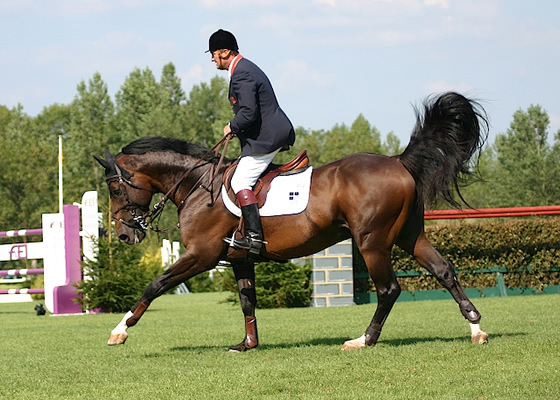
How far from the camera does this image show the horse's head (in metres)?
7.80

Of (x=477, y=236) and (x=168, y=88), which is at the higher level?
(x=168, y=88)

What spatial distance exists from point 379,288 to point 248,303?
1.27 metres

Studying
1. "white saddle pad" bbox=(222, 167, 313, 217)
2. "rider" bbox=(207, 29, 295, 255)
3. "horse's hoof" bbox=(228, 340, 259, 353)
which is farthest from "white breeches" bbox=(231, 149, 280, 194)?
"horse's hoof" bbox=(228, 340, 259, 353)

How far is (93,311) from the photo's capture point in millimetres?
14844

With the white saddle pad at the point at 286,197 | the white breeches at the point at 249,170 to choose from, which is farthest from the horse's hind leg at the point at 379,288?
the white breeches at the point at 249,170

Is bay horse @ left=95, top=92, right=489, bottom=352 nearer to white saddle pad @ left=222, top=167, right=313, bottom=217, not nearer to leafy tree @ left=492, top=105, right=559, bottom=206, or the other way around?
white saddle pad @ left=222, top=167, right=313, bottom=217

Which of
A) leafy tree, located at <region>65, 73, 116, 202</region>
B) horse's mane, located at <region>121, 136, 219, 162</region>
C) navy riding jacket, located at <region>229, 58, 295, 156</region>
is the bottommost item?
horse's mane, located at <region>121, 136, 219, 162</region>

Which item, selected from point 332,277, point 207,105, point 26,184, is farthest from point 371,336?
point 207,105

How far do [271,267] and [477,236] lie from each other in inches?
149

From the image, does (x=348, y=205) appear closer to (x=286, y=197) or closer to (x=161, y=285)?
(x=286, y=197)

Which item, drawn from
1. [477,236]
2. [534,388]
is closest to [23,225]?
[477,236]

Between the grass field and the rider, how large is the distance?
46.0 inches

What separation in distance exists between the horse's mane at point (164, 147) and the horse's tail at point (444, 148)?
6.23 feet

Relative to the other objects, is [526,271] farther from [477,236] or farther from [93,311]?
[93,311]
